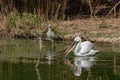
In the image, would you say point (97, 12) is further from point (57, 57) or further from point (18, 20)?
point (57, 57)

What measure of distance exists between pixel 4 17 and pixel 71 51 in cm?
432

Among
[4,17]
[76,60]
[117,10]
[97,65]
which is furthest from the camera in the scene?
[117,10]

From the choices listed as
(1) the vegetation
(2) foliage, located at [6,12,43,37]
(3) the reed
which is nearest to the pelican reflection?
(1) the vegetation

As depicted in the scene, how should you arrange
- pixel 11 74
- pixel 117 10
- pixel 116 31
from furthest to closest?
pixel 117 10 < pixel 116 31 < pixel 11 74

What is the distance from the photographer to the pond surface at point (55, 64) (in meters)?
10.1

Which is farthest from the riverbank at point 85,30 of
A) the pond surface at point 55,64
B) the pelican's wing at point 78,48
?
the pelican's wing at point 78,48

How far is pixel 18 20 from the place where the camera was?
16.3m

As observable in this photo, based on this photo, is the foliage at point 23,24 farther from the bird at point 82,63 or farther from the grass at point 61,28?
the bird at point 82,63

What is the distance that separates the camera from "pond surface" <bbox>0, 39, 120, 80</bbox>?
Result: 10.1m

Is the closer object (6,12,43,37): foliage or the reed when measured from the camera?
(6,12,43,37): foliage

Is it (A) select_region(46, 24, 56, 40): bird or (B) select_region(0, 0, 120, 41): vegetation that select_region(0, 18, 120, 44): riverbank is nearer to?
(B) select_region(0, 0, 120, 41): vegetation

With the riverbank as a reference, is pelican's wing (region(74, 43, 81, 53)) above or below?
below

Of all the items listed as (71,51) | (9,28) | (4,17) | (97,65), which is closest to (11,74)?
(97,65)

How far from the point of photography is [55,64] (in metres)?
11.3
